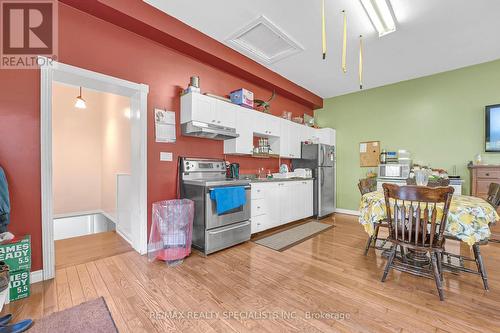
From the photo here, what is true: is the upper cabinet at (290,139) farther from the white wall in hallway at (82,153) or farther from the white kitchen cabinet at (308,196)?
the white wall in hallway at (82,153)

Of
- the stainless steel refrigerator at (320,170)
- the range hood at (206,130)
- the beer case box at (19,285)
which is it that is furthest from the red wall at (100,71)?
the stainless steel refrigerator at (320,170)

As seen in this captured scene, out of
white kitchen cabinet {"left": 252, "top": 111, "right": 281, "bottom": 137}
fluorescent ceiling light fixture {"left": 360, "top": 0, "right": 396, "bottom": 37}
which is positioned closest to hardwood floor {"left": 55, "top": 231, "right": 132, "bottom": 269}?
white kitchen cabinet {"left": 252, "top": 111, "right": 281, "bottom": 137}

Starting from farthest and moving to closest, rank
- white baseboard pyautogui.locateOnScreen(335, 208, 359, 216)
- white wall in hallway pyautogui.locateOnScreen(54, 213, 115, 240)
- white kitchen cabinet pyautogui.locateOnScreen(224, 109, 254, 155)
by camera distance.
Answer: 1. white baseboard pyautogui.locateOnScreen(335, 208, 359, 216)
2. white wall in hallway pyautogui.locateOnScreen(54, 213, 115, 240)
3. white kitchen cabinet pyautogui.locateOnScreen(224, 109, 254, 155)

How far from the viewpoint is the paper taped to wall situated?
277cm

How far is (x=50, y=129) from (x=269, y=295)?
2.62 metres

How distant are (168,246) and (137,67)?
2.20 m

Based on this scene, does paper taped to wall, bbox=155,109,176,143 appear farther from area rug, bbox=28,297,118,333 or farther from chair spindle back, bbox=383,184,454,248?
chair spindle back, bbox=383,184,454,248

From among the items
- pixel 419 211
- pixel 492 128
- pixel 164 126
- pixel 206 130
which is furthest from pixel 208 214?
pixel 492 128

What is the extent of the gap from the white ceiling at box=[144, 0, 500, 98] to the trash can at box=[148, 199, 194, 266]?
2.36m

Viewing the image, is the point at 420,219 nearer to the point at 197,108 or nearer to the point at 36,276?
the point at 197,108

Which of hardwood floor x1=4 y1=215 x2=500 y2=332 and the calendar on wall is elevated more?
the calendar on wall

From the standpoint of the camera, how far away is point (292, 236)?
3.39 metres

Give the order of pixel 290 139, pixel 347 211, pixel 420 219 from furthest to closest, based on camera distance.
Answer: pixel 347 211 < pixel 290 139 < pixel 420 219

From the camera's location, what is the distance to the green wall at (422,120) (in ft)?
12.2
